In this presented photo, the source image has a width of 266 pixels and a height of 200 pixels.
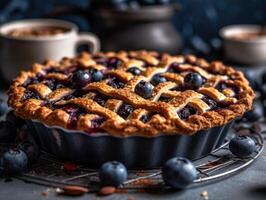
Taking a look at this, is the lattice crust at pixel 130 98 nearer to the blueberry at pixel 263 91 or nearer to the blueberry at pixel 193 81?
the blueberry at pixel 193 81

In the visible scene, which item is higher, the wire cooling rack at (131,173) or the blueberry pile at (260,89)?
the wire cooling rack at (131,173)

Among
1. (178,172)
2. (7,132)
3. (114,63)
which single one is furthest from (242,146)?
(7,132)

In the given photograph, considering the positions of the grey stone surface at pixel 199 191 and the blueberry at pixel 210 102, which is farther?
the blueberry at pixel 210 102

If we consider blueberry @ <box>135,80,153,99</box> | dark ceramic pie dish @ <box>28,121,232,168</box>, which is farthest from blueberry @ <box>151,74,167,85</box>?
dark ceramic pie dish @ <box>28,121,232,168</box>

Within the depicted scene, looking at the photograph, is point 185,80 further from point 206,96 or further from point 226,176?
point 226,176

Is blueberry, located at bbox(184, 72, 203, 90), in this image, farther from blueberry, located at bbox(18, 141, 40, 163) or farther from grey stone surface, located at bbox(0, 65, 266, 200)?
blueberry, located at bbox(18, 141, 40, 163)

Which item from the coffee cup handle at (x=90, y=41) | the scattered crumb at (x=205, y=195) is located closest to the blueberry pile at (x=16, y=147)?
the scattered crumb at (x=205, y=195)

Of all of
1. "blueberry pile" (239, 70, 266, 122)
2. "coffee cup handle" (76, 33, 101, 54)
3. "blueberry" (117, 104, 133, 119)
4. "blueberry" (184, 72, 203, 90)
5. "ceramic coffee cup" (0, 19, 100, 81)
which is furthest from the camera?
"coffee cup handle" (76, 33, 101, 54)
